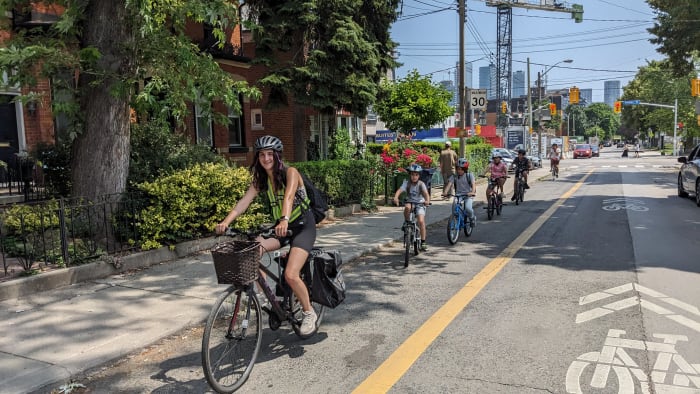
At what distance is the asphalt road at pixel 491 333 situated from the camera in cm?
418

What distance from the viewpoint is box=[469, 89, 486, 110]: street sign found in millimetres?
19703

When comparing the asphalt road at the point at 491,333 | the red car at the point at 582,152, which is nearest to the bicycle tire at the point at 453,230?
the asphalt road at the point at 491,333

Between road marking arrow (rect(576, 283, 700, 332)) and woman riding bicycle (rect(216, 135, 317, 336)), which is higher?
woman riding bicycle (rect(216, 135, 317, 336))

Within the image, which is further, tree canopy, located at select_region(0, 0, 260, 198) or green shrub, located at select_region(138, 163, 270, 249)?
green shrub, located at select_region(138, 163, 270, 249)

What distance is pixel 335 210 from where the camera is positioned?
13.7 m

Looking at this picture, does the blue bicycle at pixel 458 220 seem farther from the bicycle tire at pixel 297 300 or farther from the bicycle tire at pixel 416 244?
the bicycle tire at pixel 297 300

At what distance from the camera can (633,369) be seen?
4254mm

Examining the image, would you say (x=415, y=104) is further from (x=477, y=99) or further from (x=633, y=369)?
(x=633, y=369)

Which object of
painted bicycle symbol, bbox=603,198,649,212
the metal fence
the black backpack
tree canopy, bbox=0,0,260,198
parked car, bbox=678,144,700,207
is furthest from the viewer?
parked car, bbox=678,144,700,207

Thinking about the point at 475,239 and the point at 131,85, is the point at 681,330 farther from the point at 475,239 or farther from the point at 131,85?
the point at 131,85

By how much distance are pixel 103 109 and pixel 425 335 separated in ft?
20.6

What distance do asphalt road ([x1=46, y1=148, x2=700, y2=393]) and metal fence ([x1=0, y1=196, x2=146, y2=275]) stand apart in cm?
286

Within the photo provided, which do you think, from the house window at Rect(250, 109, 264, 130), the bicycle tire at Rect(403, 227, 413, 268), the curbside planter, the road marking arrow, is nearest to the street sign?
the house window at Rect(250, 109, 264, 130)

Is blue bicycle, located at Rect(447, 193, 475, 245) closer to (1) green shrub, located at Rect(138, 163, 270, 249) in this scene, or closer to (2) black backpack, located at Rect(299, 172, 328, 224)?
(1) green shrub, located at Rect(138, 163, 270, 249)
